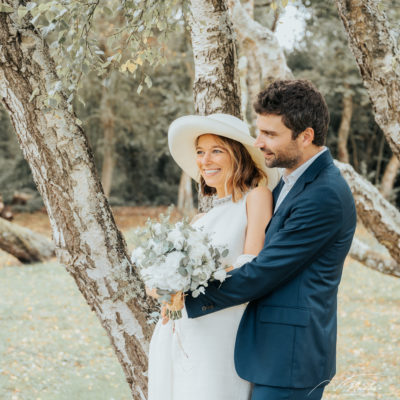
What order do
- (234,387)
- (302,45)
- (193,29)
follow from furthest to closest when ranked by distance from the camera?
(302,45), (193,29), (234,387)

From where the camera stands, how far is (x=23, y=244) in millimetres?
12016

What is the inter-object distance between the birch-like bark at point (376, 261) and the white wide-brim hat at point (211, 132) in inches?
161

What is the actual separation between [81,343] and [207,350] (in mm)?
5228

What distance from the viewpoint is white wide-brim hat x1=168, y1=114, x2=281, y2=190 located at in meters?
2.48

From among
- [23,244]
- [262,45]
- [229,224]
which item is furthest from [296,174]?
[23,244]

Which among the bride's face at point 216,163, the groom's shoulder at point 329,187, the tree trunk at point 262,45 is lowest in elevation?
the groom's shoulder at point 329,187

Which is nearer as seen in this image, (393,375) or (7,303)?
(393,375)

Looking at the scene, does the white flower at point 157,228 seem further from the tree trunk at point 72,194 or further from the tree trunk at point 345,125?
the tree trunk at point 345,125

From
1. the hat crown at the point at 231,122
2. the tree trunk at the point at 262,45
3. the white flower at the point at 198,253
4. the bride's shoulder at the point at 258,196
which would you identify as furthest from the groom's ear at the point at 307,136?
the tree trunk at the point at 262,45

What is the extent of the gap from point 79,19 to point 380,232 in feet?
11.8

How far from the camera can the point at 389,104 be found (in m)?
3.67

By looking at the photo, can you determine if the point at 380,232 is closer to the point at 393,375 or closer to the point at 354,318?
the point at 393,375

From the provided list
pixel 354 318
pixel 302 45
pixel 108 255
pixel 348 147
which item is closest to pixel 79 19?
pixel 108 255

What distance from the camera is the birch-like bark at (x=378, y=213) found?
196 inches
